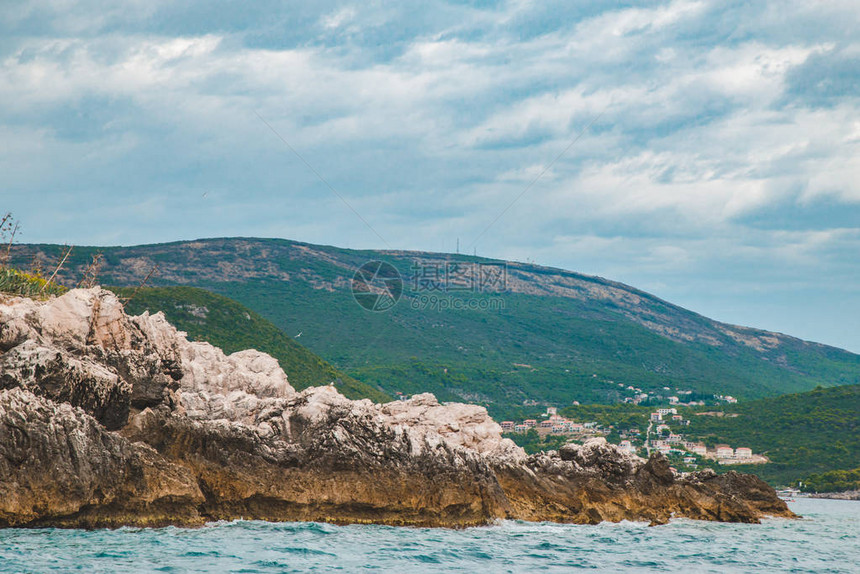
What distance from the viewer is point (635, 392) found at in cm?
13388

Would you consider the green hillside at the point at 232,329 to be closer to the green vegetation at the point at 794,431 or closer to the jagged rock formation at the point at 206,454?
the green vegetation at the point at 794,431

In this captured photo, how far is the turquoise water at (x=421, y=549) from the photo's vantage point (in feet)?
67.8

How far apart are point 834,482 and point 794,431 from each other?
1783 cm

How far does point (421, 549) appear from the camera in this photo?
25.1m

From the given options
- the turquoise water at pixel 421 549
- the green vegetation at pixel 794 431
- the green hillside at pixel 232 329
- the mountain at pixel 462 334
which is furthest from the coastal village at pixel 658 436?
the turquoise water at pixel 421 549

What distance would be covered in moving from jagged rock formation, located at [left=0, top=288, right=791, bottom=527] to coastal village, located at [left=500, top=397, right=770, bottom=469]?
4689 centimetres

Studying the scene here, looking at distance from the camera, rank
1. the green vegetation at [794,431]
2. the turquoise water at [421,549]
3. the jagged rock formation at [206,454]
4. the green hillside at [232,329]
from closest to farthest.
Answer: the turquoise water at [421,549] → the jagged rock formation at [206,454] → the green hillside at [232,329] → the green vegetation at [794,431]

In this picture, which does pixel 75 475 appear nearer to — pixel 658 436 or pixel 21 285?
pixel 21 285

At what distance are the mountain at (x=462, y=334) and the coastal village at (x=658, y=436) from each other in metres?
13.3

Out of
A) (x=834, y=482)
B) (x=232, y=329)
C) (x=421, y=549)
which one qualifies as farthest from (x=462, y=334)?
(x=421, y=549)

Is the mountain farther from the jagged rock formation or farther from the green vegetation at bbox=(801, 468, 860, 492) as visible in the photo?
the jagged rock formation

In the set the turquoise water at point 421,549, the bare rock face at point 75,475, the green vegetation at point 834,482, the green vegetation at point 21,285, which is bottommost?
the green vegetation at point 834,482

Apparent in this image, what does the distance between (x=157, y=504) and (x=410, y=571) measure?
775cm

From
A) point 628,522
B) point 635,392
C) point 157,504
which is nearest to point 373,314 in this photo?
point 635,392
